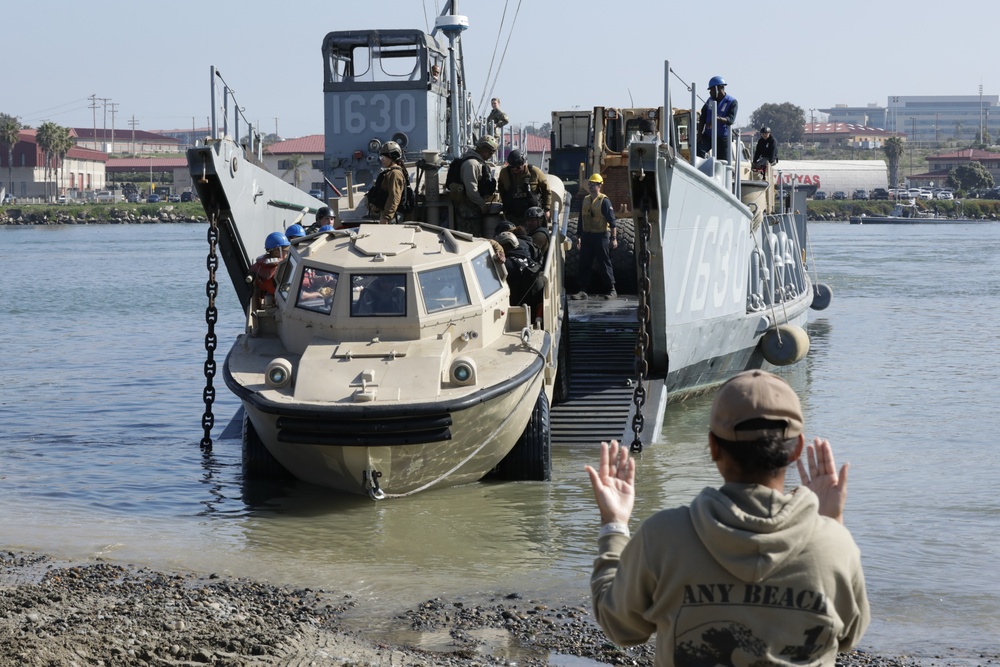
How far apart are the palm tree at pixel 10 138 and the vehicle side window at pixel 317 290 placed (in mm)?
107024

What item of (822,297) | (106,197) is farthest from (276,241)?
(106,197)

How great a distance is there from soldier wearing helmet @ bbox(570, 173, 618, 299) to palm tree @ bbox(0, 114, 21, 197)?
103098mm

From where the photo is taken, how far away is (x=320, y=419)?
9039 mm

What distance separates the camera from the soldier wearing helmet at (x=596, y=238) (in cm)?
1459

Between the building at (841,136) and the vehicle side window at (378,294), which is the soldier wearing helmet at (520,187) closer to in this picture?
the vehicle side window at (378,294)

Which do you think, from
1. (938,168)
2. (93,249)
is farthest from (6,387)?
(938,168)

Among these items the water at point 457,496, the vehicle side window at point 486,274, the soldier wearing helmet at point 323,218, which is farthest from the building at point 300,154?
the vehicle side window at point 486,274

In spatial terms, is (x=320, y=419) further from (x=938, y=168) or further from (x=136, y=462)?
(x=938, y=168)

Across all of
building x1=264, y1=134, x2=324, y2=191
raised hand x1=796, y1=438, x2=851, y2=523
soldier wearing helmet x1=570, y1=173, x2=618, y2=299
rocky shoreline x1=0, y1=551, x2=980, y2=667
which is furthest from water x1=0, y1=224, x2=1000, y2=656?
building x1=264, y1=134, x2=324, y2=191

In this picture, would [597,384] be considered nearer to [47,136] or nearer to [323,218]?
[323,218]

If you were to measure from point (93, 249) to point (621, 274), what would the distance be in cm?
4911

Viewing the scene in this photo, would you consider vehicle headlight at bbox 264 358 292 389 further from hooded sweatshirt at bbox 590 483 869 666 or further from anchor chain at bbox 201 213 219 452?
hooded sweatshirt at bbox 590 483 869 666

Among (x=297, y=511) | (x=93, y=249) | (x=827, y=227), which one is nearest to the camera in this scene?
(x=297, y=511)

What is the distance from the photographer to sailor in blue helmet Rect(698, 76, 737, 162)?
1523 centimetres
